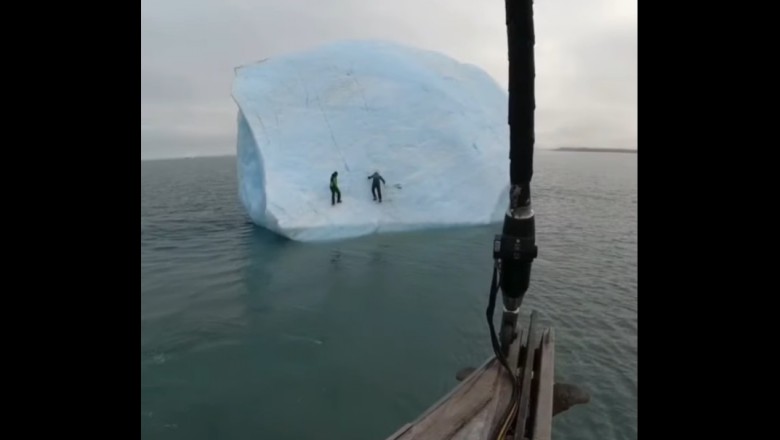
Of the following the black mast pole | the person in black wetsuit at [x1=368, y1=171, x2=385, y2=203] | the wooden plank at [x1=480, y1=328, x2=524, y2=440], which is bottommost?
the wooden plank at [x1=480, y1=328, x2=524, y2=440]

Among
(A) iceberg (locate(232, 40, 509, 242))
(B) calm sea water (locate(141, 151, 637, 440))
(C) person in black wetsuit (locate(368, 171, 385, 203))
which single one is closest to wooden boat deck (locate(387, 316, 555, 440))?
(B) calm sea water (locate(141, 151, 637, 440))

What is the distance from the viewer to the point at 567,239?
1082cm

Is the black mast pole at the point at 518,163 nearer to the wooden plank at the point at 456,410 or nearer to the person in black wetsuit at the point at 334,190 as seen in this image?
the wooden plank at the point at 456,410

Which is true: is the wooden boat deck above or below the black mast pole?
below

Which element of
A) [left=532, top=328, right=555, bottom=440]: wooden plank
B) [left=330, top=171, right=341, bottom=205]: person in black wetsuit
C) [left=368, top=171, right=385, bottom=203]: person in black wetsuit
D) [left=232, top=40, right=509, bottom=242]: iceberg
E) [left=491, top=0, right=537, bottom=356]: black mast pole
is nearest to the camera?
[left=491, top=0, right=537, bottom=356]: black mast pole

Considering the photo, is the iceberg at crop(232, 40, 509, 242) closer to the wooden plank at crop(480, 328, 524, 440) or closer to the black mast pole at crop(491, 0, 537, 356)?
the wooden plank at crop(480, 328, 524, 440)

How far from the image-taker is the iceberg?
1059 centimetres

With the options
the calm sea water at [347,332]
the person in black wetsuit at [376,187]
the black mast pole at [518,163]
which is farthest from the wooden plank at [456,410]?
the person in black wetsuit at [376,187]

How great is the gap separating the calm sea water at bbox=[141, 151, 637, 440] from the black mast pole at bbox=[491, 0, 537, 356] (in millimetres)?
2047

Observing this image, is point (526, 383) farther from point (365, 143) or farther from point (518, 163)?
point (365, 143)

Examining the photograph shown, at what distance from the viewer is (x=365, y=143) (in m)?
11.3

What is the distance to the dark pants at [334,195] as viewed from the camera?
1034 cm
